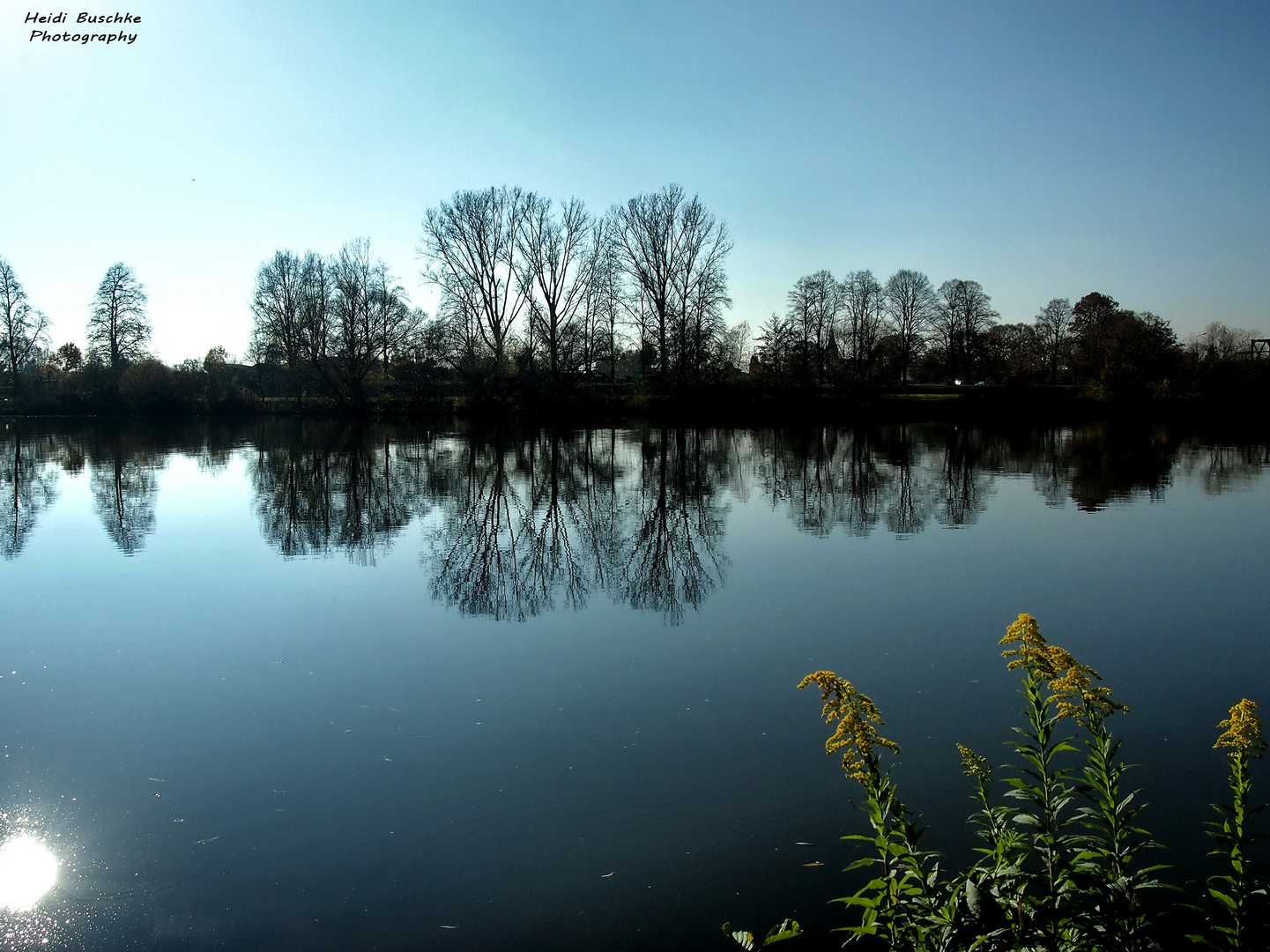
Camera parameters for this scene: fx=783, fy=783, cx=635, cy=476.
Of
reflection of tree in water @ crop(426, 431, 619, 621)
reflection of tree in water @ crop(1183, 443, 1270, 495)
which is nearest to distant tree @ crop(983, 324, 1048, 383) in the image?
reflection of tree in water @ crop(1183, 443, 1270, 495)

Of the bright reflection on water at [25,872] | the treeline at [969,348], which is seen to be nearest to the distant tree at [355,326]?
the treeline at [969,348]

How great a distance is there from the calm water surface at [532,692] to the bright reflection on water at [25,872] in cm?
8

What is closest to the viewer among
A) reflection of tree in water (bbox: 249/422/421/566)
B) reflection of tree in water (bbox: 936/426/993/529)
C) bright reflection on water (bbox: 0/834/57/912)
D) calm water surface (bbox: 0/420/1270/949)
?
bright reflection on water (bbox: 0/834/57/912)

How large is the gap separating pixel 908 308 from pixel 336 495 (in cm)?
5698

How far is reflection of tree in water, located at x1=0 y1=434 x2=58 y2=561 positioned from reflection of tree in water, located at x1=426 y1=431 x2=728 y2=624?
277 inches

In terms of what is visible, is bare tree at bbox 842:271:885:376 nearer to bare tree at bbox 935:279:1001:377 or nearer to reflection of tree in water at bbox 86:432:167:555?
bare tree at bbox 935:279:1001:377

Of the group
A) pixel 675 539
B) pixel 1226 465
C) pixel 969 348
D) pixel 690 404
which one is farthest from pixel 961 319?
pixel 675 539

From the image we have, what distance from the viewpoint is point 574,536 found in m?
12.6

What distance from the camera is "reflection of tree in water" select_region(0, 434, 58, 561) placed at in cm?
1317

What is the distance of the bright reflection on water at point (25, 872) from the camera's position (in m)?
3.78

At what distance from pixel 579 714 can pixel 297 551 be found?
7.60m

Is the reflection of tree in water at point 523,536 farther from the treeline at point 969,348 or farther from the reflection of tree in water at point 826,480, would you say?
the treeline at point 969,348

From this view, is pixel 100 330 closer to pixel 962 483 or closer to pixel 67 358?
pixel 67 358

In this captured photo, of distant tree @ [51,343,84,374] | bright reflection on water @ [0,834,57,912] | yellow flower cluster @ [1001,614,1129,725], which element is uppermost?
distant tree @ [51,343,84,374]
